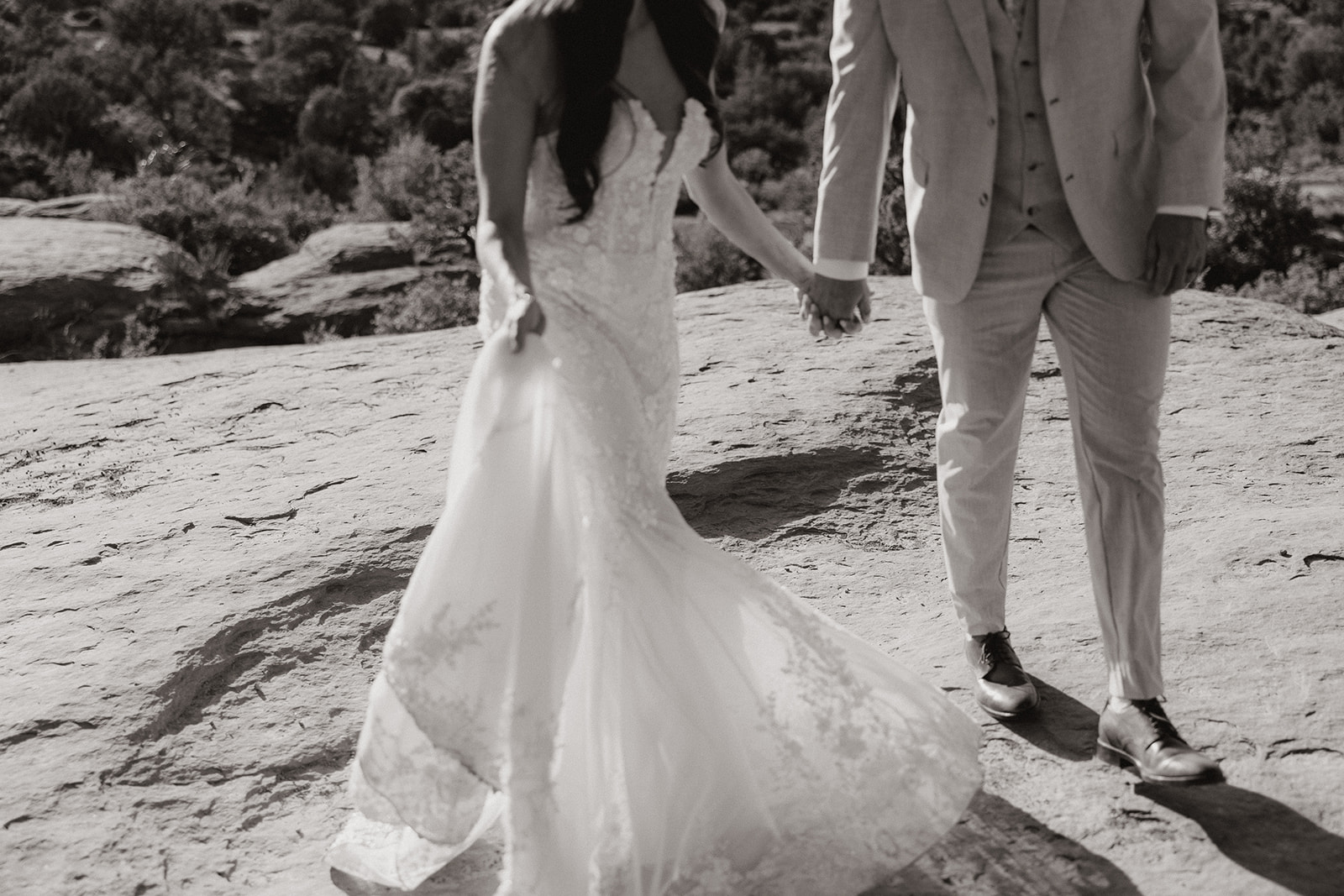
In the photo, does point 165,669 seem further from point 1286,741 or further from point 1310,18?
point 1310,18

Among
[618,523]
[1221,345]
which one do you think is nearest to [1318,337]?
[1221,345]

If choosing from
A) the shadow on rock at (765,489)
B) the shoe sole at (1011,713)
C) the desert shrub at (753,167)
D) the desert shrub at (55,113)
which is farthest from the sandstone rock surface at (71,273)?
the desert shrub at (753,167)

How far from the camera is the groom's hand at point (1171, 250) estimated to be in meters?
2.71

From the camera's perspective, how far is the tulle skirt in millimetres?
2400

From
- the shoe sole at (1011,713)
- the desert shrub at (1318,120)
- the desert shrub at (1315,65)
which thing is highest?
the desert shrub at (1315,65)

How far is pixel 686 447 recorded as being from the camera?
4977mm

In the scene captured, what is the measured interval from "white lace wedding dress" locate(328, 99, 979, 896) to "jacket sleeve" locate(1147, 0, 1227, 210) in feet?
3.20

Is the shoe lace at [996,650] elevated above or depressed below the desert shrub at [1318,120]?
below

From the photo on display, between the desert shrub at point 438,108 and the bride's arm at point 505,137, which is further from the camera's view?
the desert shrub at point 438,108

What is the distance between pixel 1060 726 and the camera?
3.02 metres

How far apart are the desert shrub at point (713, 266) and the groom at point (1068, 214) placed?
963 cm

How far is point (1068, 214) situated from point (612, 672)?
4.63 ft

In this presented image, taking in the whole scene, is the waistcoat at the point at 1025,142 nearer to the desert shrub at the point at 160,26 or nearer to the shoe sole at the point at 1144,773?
the shoe sole at the point at 1144,773

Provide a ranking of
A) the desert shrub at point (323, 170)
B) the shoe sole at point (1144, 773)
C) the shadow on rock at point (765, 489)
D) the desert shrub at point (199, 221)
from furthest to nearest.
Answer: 1. the desert shrub at point (323, 170)
2. the desert shrub at point (199, 221)
3. the shadow on rock at point (765, 489)
4. the shoe sole at point (1144, 773)
